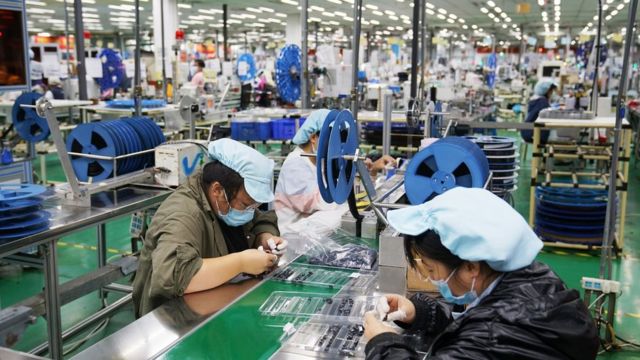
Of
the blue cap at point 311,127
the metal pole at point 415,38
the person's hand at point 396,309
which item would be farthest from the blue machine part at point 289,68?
the person's hand at point 396,309

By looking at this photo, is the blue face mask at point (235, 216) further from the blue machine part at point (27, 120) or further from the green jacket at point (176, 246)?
the blue machine part at point (27, 120)

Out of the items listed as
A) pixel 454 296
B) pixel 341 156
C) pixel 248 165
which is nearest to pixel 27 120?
pixel 248 165

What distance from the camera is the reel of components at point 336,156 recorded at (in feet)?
6.80

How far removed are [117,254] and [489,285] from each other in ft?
14.7

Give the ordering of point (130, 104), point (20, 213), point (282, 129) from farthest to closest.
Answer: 1. point (130, 104)
2. point (282, 129)
3. point (20, 213)

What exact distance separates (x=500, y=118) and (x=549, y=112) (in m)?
7.43

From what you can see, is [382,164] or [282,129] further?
[282,129]

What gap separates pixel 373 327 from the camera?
1532 mm

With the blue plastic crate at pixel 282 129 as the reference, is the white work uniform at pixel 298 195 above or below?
below

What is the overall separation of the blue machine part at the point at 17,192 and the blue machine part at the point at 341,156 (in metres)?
1.45

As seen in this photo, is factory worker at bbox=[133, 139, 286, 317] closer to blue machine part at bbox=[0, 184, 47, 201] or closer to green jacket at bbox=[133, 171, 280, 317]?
green jacket at bbox=[133, 171, 280, 317]

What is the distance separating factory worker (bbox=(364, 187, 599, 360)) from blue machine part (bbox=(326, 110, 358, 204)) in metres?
0.72

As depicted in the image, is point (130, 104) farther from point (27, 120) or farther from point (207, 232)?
point (207, 232)

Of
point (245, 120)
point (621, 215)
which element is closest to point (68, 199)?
point (245, 120)
